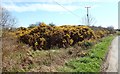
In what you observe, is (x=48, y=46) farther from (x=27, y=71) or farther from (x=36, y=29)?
(x=27, y=71)

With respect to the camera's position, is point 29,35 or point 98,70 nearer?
point 98,70

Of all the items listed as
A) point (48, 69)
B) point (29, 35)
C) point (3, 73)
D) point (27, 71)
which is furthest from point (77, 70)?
point (29, 35)

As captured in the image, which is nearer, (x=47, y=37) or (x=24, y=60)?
(x=24, y=60)

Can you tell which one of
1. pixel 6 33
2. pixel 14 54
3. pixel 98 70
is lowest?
pixel 98 70

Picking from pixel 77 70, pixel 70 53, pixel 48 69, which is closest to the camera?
pixel 48 69

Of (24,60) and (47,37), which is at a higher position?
(47,37)

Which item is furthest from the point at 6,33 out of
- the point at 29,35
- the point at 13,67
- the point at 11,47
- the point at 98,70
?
the point at 29,35

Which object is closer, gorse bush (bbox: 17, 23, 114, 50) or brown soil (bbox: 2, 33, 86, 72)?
brown soil (bbox: 2, 33, 86, 72)

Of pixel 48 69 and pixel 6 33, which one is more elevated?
pixel 6 33

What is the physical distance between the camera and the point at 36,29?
22734mm

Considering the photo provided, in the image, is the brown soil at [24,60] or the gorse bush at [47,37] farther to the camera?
the gorse bush at [47,37]

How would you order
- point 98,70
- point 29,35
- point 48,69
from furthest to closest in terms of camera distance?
point 29,35 < point 98,70 < point 48,69

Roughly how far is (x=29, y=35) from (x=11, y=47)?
810 cm

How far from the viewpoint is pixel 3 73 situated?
1149 centimetres
